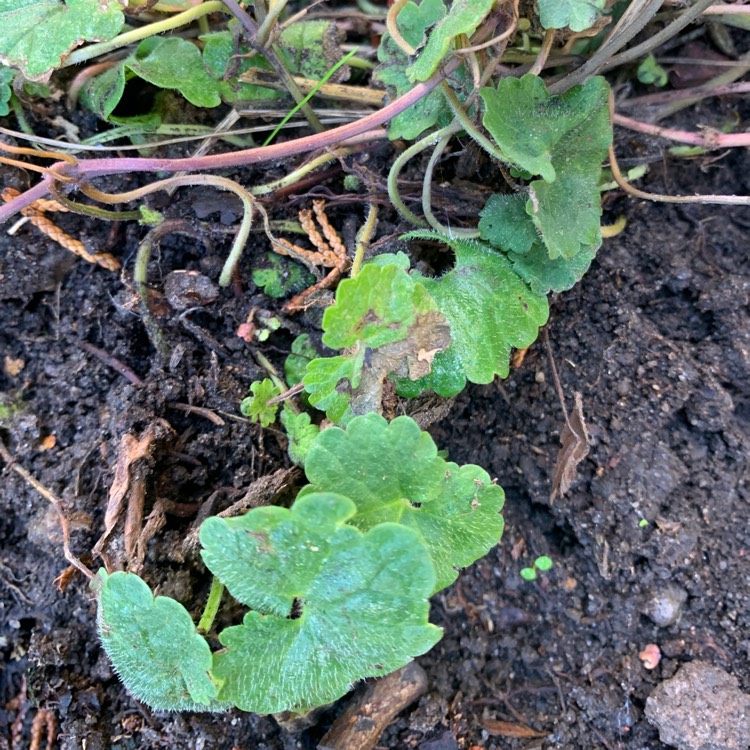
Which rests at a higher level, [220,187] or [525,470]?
[220,187]

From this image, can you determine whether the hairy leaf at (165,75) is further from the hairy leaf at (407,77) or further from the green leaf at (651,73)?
the green leaf at (651,73)

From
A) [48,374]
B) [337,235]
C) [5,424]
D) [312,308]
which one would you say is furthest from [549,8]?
[5,424]

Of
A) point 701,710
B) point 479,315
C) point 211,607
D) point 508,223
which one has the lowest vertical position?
point 701,710

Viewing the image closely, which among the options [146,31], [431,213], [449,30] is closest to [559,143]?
[431,213]

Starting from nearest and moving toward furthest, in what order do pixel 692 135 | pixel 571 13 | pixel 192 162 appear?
pixel 571 13, pixel 192 162, pixel 692 135

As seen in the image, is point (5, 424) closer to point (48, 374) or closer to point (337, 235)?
point (48, 374)

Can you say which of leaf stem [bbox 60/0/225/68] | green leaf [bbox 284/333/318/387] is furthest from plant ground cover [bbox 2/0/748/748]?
leaf stem [bbox 60/0/225/68]

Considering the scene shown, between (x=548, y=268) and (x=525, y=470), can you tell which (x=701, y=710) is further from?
(x=548, y=268)

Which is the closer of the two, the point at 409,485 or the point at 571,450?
the point at 409,485
